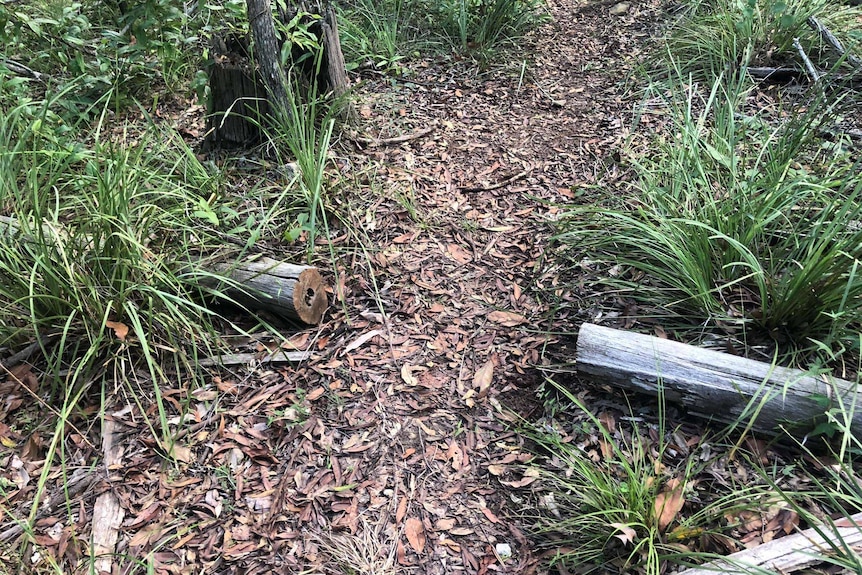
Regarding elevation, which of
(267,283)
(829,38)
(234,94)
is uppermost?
(829,38)

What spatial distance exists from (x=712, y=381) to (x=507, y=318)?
1093mm

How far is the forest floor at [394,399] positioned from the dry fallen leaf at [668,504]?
513 mm

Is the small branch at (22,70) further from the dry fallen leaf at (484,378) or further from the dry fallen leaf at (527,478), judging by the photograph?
the dry fallen leaf at (527,478)

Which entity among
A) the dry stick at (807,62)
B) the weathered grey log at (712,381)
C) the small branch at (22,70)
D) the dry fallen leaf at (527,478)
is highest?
the dry stick at (807,62)

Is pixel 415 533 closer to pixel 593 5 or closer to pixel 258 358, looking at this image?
pixel 258 358

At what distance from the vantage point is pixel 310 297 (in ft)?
9.53

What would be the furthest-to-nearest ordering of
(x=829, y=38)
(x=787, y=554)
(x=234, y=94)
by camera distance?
(x=829, y=38), (x=234, y=94), (x=787, y=554)

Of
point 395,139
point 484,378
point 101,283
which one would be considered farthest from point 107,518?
point 395,139

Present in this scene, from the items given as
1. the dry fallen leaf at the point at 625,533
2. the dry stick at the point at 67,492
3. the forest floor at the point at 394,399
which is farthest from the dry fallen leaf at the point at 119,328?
the dry fallen leaf at the point at 625,533

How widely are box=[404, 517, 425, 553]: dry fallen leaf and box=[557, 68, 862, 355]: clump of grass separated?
4.92 feet

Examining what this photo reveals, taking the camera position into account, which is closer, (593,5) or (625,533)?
(625,533)

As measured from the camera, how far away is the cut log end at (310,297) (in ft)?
9.21

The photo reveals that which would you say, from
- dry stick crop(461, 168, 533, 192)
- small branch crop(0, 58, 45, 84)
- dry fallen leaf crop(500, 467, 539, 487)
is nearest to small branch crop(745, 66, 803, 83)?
dry stick crop(461, 168, 533, 192)

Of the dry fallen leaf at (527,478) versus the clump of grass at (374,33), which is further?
the clump of grass at (374,33)
